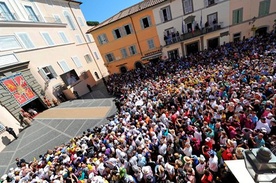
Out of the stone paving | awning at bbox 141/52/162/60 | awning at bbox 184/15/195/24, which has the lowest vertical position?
the stone paving

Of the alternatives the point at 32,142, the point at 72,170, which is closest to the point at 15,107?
the point at 32,142

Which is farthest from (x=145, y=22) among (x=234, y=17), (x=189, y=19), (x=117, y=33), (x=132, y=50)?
(x=234, y=17)

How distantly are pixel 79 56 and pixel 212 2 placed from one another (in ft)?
68.9

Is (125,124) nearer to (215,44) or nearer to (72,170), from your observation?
(72,170)

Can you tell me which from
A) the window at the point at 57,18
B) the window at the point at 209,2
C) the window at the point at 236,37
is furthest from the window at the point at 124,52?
the window at the point at 236,37

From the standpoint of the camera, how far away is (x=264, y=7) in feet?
61.6

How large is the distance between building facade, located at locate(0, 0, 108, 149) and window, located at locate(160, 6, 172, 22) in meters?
14.7

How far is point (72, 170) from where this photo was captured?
7.17 meters

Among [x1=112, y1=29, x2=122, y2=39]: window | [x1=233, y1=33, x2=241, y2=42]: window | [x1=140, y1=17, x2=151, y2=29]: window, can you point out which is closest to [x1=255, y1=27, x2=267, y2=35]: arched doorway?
[x1=233, y1=33, x2=241, y2=42]: window

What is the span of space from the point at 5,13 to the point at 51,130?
14740 millimetres

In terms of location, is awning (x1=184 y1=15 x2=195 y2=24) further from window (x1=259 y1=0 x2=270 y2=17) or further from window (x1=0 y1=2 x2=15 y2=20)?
window (x1=0 y1=2 x2=15 y2=20)

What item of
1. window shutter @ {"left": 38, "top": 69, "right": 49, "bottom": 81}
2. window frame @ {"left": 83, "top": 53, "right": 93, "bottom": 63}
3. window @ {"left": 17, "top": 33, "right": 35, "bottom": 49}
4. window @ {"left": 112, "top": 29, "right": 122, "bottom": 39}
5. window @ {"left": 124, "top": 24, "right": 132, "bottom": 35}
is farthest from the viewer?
window frame @ {"left": 83, "top": 53, "right": 93, "bottom": 63}

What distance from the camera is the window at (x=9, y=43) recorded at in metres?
15.2

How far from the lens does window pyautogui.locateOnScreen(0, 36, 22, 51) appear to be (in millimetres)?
15211
